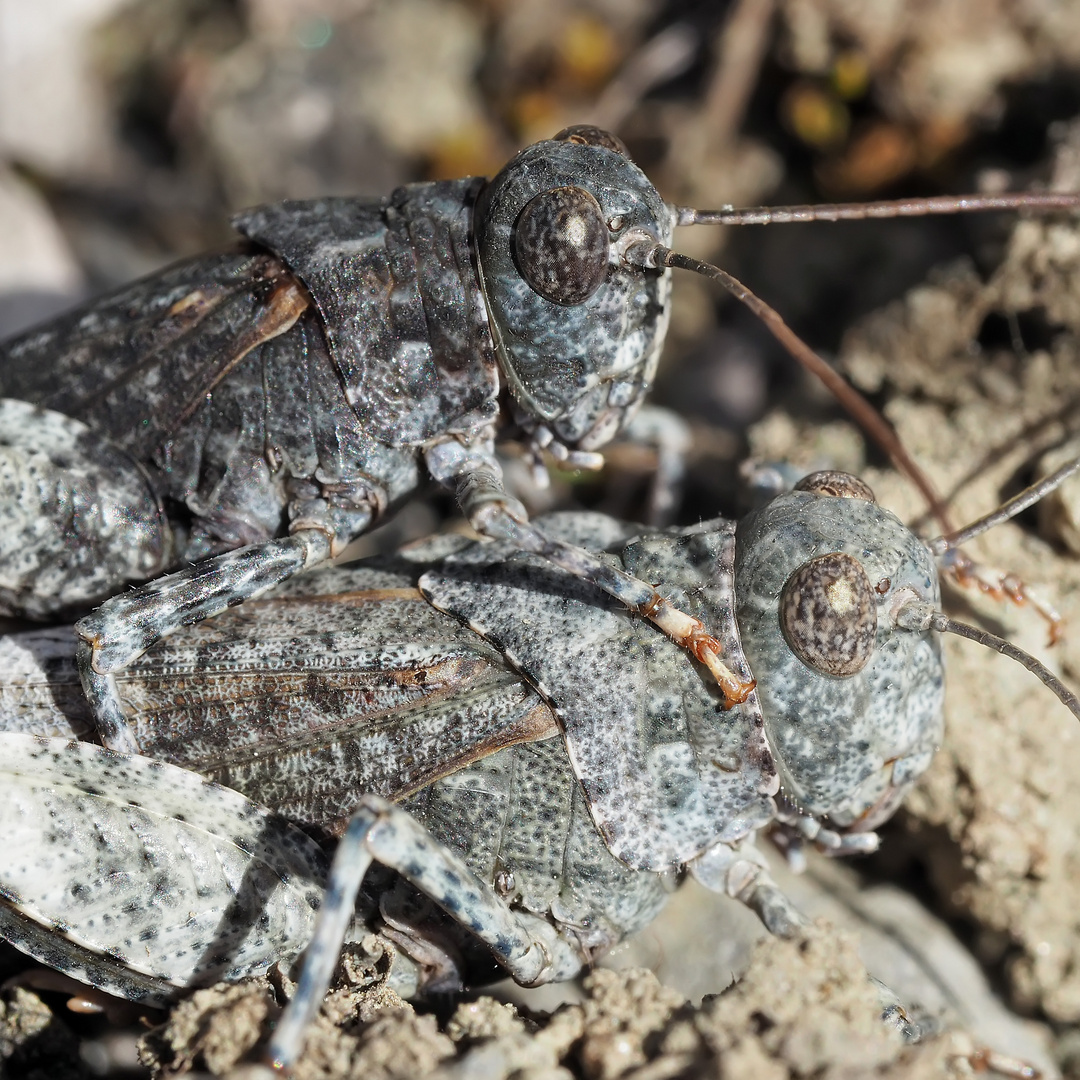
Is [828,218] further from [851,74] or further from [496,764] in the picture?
[851,74]

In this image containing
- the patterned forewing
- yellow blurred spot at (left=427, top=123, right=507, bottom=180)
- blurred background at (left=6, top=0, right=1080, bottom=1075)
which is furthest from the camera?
yellow blurred spot at (left=427, top=123, right=507, bottom=180)

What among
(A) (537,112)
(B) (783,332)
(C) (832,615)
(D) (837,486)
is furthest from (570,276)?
(A) (537,112)

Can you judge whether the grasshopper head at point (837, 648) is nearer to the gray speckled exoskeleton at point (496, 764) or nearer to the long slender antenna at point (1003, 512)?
the gray speckled exoskeleton at point (496, 764)

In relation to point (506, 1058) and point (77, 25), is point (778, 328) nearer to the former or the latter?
point (506, 1058)

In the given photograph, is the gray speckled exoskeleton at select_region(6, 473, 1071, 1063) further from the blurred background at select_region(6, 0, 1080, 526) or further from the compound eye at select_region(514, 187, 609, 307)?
the blurred background at select_region(6, 0, 1080, 526)

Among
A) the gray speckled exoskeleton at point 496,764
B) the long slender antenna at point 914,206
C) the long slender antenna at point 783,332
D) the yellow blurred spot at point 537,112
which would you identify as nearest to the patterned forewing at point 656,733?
the gray speckled exoskeleton at point 496,764

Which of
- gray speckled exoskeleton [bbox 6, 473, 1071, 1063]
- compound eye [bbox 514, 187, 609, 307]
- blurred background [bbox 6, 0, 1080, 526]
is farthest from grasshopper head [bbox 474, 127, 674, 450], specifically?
blurred background [bbox 6, 0, 1080, 526]
